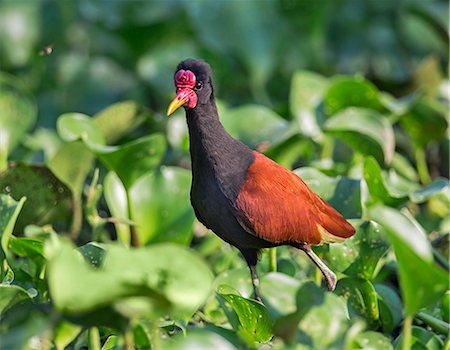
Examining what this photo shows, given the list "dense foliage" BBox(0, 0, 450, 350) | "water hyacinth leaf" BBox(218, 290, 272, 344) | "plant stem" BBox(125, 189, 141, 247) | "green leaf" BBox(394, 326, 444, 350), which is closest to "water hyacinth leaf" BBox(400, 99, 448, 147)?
"dense foliage" BBox(0, 0, 450, 350)

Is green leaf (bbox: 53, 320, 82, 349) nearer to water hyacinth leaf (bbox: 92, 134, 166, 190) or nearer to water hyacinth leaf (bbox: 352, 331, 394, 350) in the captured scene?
water hyacinth leaf (bbox: 352, 331, 394, 350)

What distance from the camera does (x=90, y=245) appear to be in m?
2.51

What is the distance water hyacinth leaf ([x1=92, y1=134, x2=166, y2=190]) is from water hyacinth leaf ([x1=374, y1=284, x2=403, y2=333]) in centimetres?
75

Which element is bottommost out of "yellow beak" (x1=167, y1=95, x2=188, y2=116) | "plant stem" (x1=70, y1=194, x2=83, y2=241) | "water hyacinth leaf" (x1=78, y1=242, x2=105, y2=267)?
"plant stem" (x1=70, y1=194, x2=83, y2=241)

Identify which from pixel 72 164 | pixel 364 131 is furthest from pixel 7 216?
pixel 364 131

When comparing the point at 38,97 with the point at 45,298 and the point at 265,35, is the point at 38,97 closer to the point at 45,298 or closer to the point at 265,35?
the point at 265,35

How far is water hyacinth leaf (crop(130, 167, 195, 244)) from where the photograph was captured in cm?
317

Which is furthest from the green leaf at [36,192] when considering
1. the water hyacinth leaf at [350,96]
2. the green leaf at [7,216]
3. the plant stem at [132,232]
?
the water hyacinth leaf at [350,96]

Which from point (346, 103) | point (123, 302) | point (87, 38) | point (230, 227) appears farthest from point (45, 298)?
point (87, 38)

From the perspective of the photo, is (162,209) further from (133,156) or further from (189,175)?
(133,156)

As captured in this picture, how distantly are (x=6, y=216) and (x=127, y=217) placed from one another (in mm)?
636

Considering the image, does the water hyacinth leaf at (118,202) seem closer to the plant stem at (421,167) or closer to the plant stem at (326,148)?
the plant stem at (326,148)

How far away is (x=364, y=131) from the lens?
11.4 feet

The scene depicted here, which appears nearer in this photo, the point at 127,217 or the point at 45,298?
the point at 45,298
